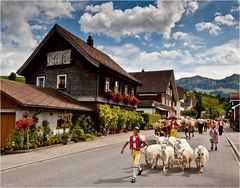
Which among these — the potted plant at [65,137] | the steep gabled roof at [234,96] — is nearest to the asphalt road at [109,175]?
the potted plant at [65,137]

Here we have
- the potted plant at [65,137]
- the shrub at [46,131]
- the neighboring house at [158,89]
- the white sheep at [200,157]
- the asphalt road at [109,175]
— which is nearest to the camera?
the asphalt road at [109,175]

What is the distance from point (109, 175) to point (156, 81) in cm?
4268

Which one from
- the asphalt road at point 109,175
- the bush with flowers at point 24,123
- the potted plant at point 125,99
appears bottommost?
the asphalt road at point 109,175

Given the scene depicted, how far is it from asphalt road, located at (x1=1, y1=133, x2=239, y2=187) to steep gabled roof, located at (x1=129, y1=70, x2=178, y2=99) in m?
37.0

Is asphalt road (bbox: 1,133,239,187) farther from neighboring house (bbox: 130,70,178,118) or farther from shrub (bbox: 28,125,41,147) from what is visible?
neighboring house (bbox: 130,70,178,118)

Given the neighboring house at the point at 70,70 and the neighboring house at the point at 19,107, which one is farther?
the neighboring house at the point at 70,70

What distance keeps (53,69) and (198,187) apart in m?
22.5

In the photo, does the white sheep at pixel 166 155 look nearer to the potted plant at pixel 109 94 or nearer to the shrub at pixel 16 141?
the shrub at pixel 16 141

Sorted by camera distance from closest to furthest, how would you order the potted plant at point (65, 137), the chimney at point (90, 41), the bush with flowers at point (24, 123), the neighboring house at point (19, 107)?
the bush with flowers at point (24, 123), the neighboring house at point (19, 107), the potted plant at point (65, 137), the chimney at point (90, 41)

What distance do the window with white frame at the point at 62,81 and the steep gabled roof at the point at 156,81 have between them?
972 inches

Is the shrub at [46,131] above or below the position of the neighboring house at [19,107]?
below

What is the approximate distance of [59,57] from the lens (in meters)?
28.1

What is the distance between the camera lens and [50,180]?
942 centimetres

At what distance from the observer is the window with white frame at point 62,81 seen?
91.0ft
